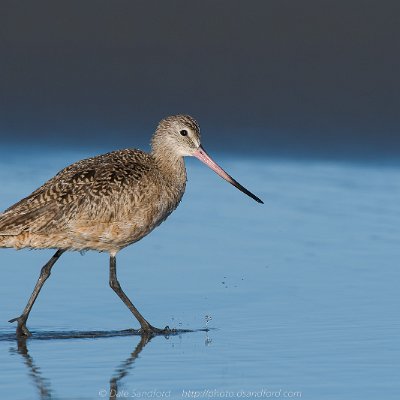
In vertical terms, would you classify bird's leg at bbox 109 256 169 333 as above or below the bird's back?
below

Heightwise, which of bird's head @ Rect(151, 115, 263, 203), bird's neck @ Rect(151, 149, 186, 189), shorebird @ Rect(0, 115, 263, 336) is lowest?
shorebird @ Rect(0, 115, 263, 336)

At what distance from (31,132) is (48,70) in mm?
1091

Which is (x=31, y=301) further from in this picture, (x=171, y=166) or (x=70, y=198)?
(x=171, y=166)

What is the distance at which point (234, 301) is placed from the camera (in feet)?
33.4

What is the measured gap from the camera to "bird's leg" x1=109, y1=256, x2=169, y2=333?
959 centimetres

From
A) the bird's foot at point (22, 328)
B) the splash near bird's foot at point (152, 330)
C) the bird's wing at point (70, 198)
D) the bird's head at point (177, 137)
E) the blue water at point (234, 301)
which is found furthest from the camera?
the bird's head at point (177, 137)

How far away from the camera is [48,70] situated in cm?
1717

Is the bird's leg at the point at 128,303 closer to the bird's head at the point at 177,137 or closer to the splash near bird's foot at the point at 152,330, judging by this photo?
the splash near bird's foot at the point at 152,330

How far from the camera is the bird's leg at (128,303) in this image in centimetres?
959

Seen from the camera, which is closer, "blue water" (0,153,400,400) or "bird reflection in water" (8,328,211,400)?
"bird reflection in water" (8,328,211,400)

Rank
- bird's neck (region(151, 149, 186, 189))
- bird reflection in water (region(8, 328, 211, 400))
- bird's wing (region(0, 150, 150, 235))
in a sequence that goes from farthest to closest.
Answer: bird's neck (region(151, 149, 186, 189)) → bird's wing (region(0, 150, 150, 235)) → bird reflection in water (region(8, 328, 211, 400))

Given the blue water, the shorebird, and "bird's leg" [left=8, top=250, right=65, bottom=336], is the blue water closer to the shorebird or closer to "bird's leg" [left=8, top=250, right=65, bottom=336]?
"bird's leg" [left=8, top=250, right=65, bottom=336]

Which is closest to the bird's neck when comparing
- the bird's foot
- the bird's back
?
the bird's back

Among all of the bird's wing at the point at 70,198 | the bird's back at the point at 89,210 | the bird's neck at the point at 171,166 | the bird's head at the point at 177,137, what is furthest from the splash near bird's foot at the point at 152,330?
the bird's head at the point at 177,137
